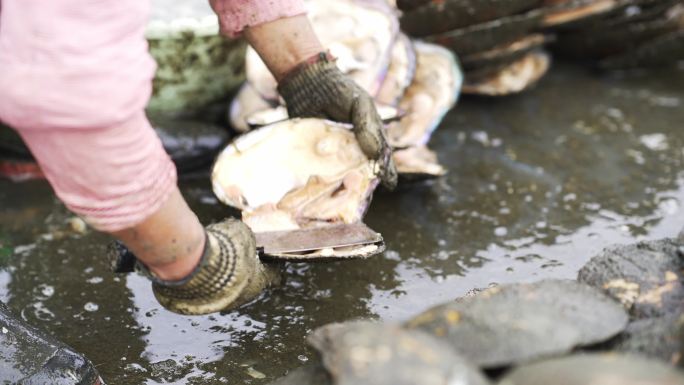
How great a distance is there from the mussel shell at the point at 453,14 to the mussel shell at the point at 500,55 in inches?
7.1

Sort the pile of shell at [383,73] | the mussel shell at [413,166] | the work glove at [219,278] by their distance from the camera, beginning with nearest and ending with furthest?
the work glove at [219,278] < the mussel shell at [413,166] < the pile of shell at [383,73]

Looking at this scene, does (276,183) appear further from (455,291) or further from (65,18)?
(65,18)

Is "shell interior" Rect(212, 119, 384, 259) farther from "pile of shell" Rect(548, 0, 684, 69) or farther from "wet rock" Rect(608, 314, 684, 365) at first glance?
"pile of shell" Rect(548, 0, 684, 69)

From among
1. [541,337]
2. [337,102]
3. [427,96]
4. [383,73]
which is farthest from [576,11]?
[541,337]

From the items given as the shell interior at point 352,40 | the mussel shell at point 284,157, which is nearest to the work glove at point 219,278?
the mussel shell at point 284,157

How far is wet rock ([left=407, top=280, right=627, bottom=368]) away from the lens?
Result: 62.1 inches

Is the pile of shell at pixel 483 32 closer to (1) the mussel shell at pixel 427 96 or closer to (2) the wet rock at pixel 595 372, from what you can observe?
(1) the mussel shell at pixel 427 96

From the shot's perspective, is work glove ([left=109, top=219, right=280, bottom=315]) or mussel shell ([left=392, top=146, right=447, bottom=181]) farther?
mussel shell ([left=392, top=146, right=447, bottom=181])

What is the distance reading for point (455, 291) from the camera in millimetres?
2777

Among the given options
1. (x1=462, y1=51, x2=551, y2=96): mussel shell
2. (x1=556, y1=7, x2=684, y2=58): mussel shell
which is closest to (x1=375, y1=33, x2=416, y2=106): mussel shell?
(x1=462, y1=51, x2=551, y2=96): mussel shell

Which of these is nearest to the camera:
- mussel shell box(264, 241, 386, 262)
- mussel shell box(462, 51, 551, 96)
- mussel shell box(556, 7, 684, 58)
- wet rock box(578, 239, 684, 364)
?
wet rock box(578, 239, 684, 364)

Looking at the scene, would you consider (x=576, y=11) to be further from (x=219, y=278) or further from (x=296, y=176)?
(x=219, y=278)

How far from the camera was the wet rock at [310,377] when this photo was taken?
1.75m

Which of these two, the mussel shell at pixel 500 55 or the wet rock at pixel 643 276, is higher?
the mussel shell at pixel 500 55
